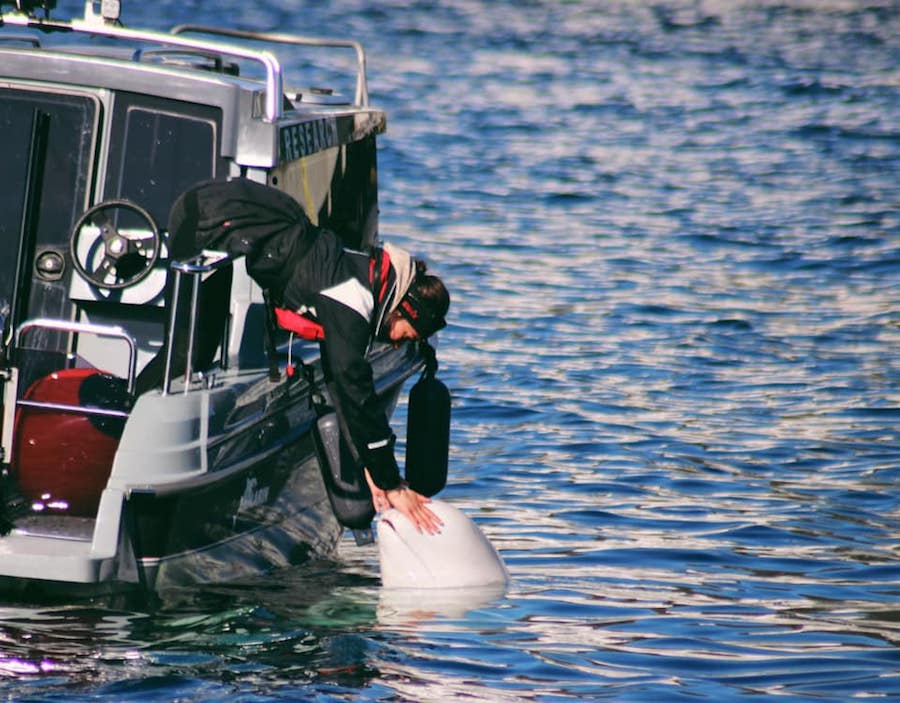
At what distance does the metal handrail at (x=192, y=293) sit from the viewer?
624 cm

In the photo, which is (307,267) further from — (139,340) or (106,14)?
(106,14)

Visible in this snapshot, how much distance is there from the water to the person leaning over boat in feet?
3.23

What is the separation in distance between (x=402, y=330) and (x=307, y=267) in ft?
1.59

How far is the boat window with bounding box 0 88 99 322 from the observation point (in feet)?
24.3

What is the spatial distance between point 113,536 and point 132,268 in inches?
65.3

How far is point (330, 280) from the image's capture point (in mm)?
6688

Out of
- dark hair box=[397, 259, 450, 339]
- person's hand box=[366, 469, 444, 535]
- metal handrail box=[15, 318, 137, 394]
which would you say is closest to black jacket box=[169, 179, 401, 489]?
dark hair box=[397, 259, 450, 339]

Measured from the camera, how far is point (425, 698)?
614 centimetres

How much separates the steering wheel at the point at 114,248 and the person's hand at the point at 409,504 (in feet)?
4.49

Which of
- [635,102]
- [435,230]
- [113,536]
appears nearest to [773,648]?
[113,536]

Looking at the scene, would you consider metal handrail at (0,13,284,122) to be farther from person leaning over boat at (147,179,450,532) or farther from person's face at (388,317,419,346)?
person's face at (388,317,419,346)

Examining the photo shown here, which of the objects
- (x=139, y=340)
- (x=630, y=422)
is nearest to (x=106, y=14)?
(x=139, y=340)

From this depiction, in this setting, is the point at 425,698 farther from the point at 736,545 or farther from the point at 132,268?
the point at 736,545

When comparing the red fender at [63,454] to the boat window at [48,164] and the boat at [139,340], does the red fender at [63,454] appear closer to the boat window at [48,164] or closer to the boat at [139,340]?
the boat at [139,340]
